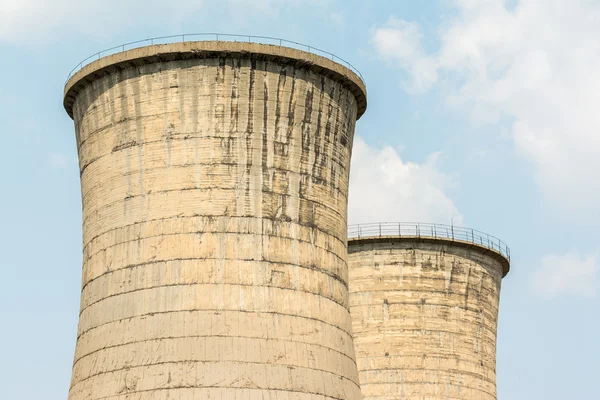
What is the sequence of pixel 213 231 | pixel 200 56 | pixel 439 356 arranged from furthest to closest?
pixel 439 356
pixel 200 56
pixel 213 231

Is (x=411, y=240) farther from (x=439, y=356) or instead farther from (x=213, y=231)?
(x=213, y=231)

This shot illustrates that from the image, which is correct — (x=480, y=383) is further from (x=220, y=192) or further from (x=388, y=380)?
(x=220, y=192)

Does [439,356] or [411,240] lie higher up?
[411,240]

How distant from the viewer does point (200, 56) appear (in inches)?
1084

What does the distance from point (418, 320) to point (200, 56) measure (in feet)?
66.7

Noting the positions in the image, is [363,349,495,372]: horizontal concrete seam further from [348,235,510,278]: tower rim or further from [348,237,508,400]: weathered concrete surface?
[348,235,510,278]: tower rim

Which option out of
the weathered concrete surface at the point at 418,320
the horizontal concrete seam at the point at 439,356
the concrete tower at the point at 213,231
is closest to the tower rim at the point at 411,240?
the weathered concrete surface at the point at 418,320

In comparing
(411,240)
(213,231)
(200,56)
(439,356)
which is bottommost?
(213,231)

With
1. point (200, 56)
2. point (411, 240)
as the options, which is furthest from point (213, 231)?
point (411, 240)

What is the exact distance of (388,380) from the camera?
145 ft

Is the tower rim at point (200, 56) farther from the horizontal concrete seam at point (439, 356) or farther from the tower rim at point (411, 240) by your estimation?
the horizontal concrete seam at point (439, 356)

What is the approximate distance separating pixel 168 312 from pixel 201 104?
215 inches

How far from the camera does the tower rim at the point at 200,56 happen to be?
27.5 metres

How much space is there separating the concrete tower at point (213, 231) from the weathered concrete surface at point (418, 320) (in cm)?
1596
